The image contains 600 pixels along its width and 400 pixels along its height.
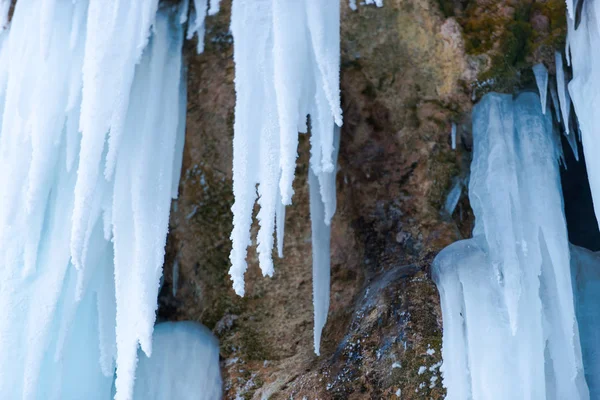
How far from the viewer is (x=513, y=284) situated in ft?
9.32

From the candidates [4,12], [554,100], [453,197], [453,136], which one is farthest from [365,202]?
Result: [4,12]

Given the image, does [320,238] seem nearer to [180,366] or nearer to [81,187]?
[180,366]

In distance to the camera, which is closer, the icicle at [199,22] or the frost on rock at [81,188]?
the frost on rock at [81,188]

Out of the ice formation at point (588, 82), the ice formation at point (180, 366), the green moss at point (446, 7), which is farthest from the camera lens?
the green moss at point (446, 7)

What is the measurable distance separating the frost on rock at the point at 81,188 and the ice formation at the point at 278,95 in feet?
1.52

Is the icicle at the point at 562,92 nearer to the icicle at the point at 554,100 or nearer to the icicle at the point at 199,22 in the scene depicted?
the icicle at the point at 554,100

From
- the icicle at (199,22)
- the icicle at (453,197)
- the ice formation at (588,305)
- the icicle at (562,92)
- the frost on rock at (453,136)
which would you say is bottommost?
the ice formation at (588,305)

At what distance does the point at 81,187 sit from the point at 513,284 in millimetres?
1721

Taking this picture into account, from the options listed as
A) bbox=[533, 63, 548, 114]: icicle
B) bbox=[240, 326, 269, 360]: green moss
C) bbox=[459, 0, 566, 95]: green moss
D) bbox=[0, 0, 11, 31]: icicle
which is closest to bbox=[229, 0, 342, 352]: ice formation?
bbox=[240, 326, 269, 360]: green moss

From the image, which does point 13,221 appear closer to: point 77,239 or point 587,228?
point 77,239

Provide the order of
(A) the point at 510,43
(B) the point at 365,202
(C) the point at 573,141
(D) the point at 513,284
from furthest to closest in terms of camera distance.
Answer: (B) the point at 365,202
(A) the point at 510,43
(C) the point at 573,141
(D) the point at 513,284

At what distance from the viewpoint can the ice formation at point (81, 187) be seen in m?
2.95

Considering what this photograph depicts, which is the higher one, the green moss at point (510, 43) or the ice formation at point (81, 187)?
the green moss at point (510, 43)

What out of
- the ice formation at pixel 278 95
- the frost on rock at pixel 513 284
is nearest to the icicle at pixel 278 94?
the ice formation at pixel 278 95
